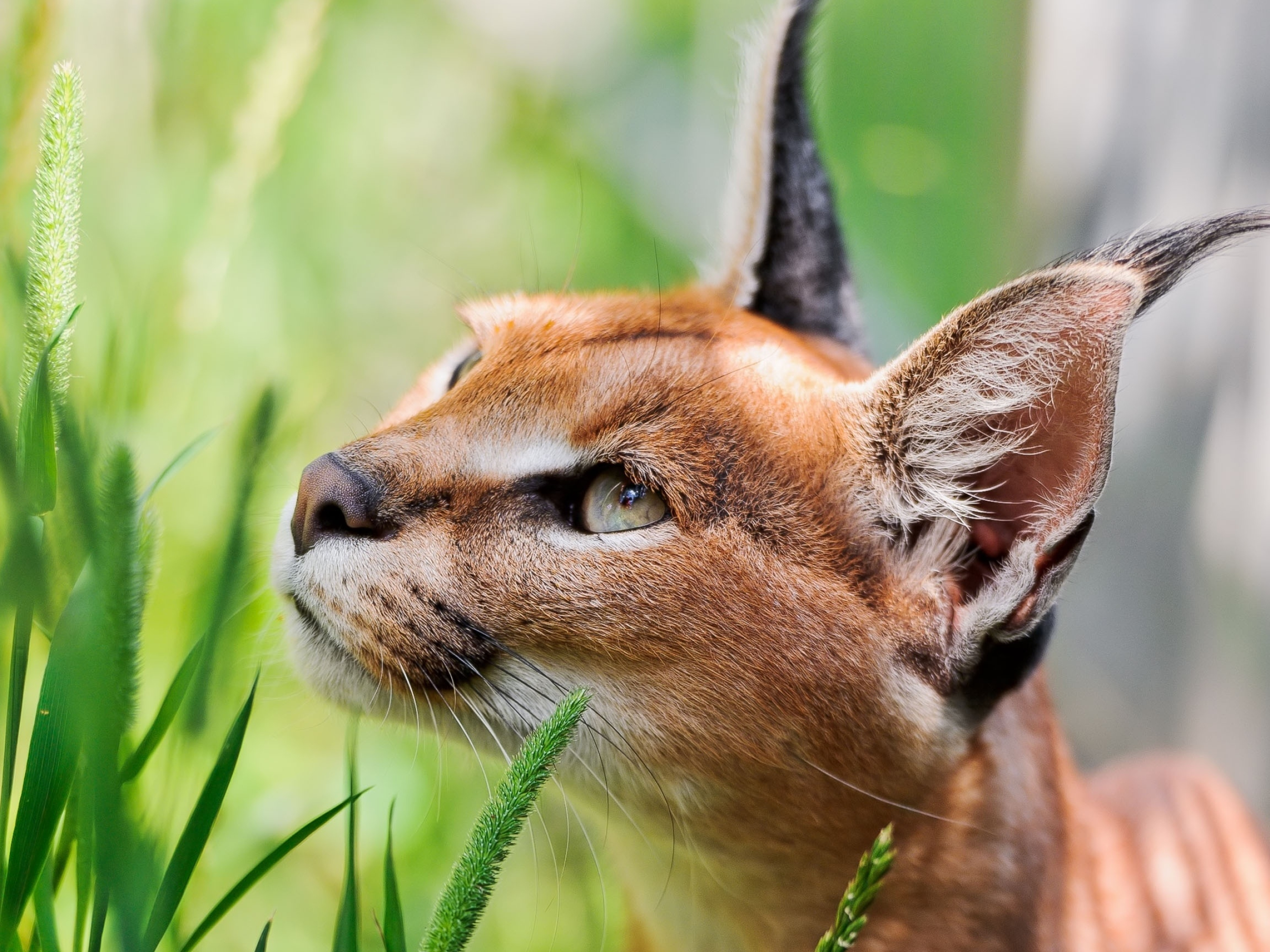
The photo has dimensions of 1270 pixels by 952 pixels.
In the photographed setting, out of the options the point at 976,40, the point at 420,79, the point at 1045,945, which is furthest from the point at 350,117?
the point at 1045,945

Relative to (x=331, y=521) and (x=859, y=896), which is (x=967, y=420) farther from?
(x=331, y=521)

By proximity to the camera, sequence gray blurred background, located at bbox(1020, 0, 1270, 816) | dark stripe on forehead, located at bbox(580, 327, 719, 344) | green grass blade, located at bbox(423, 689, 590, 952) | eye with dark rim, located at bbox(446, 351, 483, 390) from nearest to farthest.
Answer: green grass blade, located at bbox(423, 689, 590, 952)
dark stripe on forehead, located at bbox(580, 327, 719, 344)
eye with dark rim, located at bbox(446, 351, 483, 390)
gray blurred background, located at bbox(1020, 0, 1270, 816)

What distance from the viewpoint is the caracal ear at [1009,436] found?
146cm

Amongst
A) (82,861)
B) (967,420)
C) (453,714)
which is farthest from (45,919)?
(967,420)

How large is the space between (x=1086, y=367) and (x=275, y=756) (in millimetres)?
2515

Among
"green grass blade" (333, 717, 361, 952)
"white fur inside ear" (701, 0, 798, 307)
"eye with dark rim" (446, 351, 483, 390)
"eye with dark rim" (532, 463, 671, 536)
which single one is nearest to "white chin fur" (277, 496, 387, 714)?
"green grass blade" (333, 717, 361, 952)

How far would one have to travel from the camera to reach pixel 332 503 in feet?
5.14

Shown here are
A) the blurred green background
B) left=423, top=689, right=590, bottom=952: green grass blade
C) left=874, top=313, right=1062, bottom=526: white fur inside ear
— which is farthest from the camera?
the blurred green background

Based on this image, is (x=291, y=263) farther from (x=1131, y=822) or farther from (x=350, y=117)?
(x=1131, y=822)

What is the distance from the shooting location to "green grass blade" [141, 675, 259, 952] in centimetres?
121

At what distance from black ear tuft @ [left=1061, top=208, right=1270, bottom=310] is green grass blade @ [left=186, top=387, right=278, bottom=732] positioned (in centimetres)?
111

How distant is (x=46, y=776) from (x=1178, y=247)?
1516 mm

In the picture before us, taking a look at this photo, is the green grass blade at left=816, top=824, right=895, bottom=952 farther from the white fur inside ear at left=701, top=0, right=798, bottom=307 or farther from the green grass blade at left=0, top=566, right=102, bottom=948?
the white fur inside ear at left=701, top=0, right=798, bottom=307

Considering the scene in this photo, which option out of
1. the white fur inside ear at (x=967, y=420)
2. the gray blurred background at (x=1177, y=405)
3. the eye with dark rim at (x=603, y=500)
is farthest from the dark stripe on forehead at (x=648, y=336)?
the gray blurred background at (x=1177, y=405)
